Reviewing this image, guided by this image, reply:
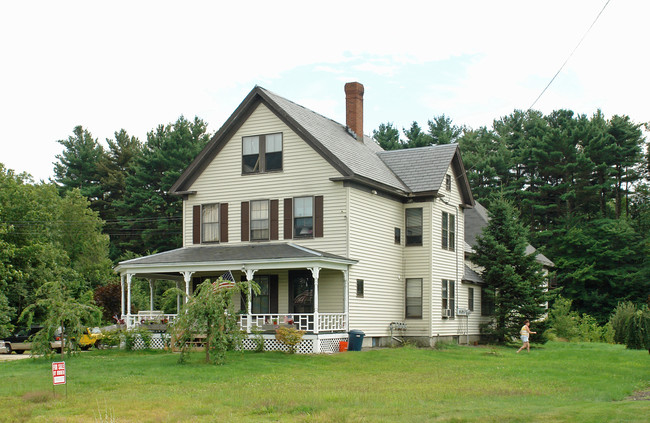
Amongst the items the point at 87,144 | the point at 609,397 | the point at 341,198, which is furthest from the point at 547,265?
the point at 87,144

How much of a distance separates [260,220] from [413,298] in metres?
7.57

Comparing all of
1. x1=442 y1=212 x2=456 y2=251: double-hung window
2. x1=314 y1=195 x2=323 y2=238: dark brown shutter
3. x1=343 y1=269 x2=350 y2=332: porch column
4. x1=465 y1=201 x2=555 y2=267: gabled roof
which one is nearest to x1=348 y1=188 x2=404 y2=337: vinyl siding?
x1=343 y1=269 x2=350 y2=332: porch column

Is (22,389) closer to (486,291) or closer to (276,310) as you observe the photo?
(276,310)

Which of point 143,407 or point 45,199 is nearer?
point 143,407

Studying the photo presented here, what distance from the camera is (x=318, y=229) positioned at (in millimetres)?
30000

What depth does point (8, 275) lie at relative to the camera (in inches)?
1741

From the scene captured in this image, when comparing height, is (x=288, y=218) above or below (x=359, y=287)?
above

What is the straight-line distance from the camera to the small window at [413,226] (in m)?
33.3

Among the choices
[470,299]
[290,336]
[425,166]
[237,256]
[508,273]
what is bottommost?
[290,336]

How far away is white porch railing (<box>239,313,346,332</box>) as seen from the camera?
1097 inches

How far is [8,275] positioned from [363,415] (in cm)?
3566

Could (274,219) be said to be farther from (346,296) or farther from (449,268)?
(449,268)

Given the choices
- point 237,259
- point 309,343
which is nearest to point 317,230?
point 237,259

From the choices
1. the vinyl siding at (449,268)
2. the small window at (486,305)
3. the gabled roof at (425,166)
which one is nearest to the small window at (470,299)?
the vinyl siding at (449,268)
